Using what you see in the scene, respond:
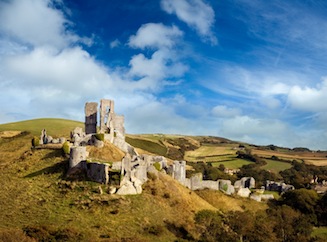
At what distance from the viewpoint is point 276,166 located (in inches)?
5960

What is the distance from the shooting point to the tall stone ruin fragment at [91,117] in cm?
7281

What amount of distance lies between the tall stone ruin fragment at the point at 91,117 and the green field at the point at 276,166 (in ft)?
296

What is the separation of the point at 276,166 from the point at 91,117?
3948 inches

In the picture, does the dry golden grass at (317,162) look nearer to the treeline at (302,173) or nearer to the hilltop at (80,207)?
the treeline at (302,173)

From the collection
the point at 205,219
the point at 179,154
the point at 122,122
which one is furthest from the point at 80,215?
the point at 179,154

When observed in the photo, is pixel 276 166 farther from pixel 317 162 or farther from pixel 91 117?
pixel 91 117

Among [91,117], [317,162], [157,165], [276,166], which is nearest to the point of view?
[157,165]

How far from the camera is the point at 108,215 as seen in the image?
4366 centimetres

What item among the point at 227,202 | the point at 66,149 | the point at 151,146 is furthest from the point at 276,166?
the point at 66,149

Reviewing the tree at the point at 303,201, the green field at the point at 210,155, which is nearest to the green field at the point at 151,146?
the green field at the point at 210,155

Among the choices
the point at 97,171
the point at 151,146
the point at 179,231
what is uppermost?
the point at 151,146

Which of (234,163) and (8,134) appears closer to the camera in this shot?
(8,134)

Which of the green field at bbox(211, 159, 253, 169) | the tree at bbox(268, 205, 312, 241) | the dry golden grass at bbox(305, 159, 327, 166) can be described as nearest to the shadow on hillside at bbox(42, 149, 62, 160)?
the tree at bbox(268, 205, 312, 241)

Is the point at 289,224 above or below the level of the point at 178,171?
Result: below
